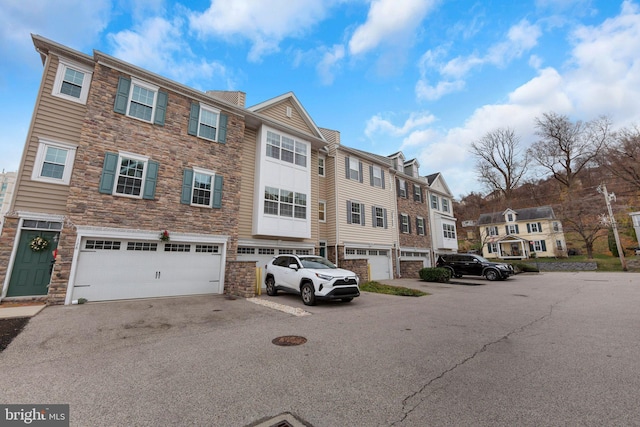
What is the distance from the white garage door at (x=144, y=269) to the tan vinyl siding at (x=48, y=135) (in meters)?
1.92

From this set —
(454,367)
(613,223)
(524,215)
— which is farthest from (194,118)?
(524,215)

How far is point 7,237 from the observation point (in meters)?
8.38

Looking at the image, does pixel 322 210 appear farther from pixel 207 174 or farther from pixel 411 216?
pixel 411 216

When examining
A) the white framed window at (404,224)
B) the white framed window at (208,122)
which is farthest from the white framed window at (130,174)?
the white framed window at (404,224)

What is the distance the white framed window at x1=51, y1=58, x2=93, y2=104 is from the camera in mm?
9844

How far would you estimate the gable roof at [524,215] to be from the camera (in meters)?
39.4

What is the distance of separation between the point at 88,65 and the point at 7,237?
7.00 metres

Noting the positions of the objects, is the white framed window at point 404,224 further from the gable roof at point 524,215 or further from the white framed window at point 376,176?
the gable roof at point 524,215

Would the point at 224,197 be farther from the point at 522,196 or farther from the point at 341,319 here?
the point at 522,196

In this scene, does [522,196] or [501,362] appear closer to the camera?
[501,362]

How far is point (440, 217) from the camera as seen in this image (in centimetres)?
2442

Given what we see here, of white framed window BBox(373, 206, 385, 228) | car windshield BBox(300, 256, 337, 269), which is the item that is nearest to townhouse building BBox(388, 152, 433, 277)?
white framed window BBox(373, 206, 385, 228)

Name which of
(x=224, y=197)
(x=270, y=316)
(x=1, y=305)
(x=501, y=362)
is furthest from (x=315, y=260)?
(x=1, y=305)

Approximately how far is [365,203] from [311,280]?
418 inches
